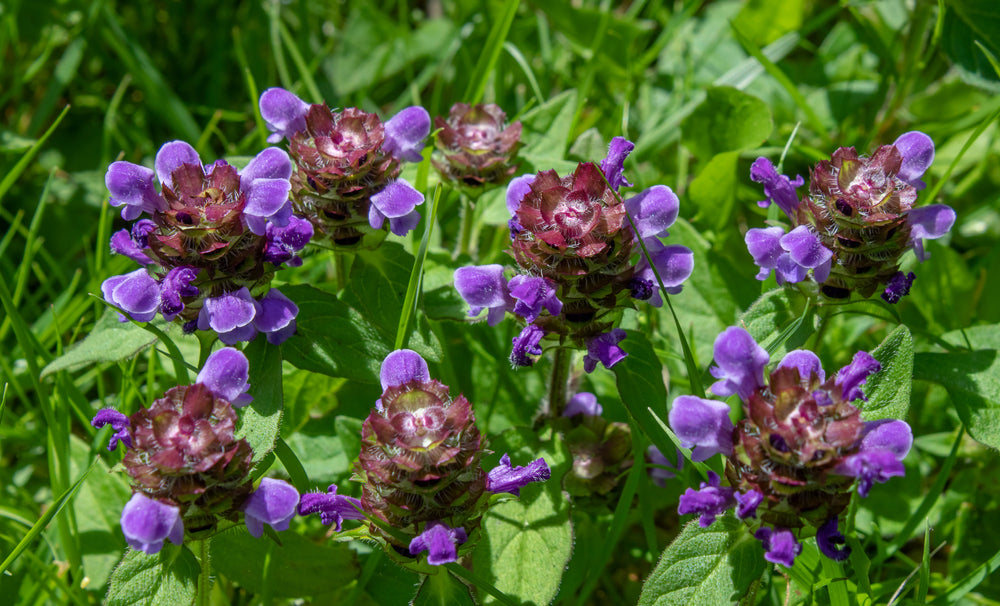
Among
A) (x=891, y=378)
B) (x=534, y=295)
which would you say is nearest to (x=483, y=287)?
(x=534, y=295)

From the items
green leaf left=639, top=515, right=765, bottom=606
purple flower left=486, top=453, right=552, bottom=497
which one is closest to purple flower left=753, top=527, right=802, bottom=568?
green leaf left=639, top=515, right=765, bottom=606

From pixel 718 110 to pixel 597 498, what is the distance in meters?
2.13

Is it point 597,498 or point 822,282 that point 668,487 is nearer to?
point 597,498

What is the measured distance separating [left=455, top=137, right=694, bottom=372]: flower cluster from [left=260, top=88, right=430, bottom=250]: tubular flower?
16.2 inches

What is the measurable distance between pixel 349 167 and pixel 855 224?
170 cm

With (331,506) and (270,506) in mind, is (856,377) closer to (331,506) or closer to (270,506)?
(331,506)

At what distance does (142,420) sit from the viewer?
2.54m

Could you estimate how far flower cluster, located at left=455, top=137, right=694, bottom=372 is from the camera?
2758 mm

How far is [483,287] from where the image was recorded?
288cm

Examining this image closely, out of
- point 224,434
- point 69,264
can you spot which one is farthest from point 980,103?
point 69,264

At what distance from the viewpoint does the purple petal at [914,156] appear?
10.0ft

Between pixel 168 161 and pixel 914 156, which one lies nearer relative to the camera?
pixel 168 161

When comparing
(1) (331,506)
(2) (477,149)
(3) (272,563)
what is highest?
(2) (477,149)

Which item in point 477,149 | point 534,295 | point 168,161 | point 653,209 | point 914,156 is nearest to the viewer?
point 534,295
